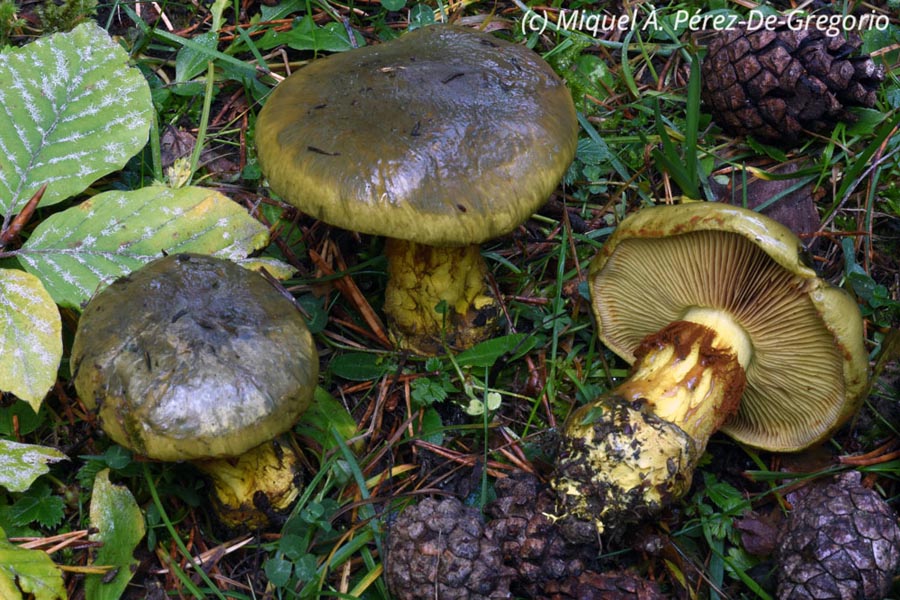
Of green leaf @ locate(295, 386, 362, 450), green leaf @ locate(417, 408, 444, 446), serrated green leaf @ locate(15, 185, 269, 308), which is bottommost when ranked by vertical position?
green leaf @ locate(417, 408, 444, 446)

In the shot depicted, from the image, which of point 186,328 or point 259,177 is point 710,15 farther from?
point 186,328

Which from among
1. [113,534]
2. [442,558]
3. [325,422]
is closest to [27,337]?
[113,534]

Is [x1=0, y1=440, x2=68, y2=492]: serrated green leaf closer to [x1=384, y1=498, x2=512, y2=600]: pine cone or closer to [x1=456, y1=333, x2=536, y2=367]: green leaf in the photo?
[x1=384, y1=498, x2=512, y2=600]: pine cone

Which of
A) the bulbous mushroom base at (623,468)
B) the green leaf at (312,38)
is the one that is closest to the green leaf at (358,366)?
the bulbous mushroom base at (623,468)

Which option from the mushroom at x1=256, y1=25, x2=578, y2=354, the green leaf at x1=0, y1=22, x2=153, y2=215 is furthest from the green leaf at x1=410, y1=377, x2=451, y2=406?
the green leaf at x1=0, y1=22, x2=153, y2=215

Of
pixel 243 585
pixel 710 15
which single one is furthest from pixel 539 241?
pixel 243 585

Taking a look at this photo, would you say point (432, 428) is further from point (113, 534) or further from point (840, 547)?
point (840, 547)
